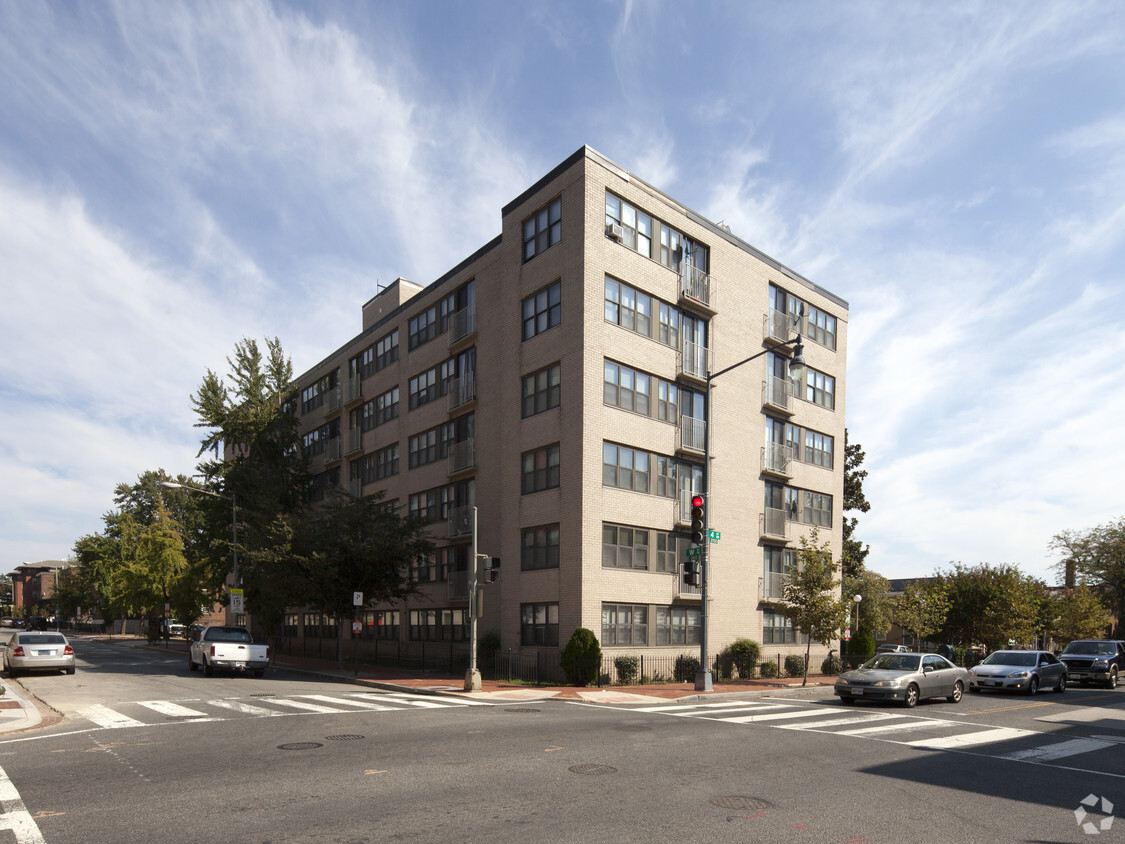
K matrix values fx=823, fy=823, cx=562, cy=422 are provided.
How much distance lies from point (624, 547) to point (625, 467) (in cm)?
284

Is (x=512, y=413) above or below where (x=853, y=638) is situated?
above

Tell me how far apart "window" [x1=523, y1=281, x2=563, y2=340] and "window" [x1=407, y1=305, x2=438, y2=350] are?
8.70 m

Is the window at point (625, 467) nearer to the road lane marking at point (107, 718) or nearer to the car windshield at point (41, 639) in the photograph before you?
the road lane marking at point (107, 718)

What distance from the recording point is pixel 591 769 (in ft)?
35.1

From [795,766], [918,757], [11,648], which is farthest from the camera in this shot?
[11,648]

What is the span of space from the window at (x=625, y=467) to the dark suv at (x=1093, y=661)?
60.9ft

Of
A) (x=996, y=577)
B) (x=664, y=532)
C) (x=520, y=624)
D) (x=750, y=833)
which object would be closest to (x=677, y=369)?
(x=664, y=532)

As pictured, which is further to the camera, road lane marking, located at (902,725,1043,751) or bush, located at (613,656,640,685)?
bush, located at (613,656,640,685)

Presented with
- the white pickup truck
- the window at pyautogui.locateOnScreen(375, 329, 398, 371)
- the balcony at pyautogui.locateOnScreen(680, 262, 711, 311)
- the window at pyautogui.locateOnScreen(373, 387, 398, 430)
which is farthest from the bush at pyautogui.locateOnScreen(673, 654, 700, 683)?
the window at pyautogui.locateOnScreen(375, 329, 398, 371)

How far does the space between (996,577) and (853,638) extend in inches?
528

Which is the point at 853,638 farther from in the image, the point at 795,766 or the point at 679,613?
the point at 795,766

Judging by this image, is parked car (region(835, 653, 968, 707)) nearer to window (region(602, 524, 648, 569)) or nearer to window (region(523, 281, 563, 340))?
window (region(602, 524, 648, 569))

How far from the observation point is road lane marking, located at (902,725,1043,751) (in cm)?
1399

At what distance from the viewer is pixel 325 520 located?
114 feet
